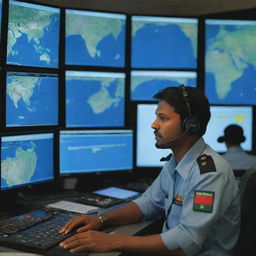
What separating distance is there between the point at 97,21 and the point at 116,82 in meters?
0.38

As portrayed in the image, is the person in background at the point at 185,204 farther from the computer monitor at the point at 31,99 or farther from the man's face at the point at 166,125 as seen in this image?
the computer monitor at the point at 31,99

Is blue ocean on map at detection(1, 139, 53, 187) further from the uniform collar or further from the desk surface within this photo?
the uniform collar

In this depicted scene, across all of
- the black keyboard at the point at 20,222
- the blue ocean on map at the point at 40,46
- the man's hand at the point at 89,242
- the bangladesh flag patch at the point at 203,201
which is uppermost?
the blue ocean on map at the point at 40,46

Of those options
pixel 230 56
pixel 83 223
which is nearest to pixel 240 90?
pixel 230 56

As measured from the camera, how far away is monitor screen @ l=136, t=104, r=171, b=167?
2848mm

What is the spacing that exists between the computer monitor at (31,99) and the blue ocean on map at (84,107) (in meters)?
0.13

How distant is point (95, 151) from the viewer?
8.68 ft

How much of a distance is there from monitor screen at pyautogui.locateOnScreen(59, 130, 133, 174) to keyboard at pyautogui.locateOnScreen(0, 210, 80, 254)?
1.90 feet

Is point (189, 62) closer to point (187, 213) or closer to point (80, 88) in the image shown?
point (80, 88)

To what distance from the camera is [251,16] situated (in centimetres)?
322

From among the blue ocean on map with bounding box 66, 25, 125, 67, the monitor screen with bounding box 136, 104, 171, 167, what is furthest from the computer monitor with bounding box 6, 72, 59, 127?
the monitor screen with bounding box 136, 104, 171, 167

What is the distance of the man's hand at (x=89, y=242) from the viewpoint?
1638 mm

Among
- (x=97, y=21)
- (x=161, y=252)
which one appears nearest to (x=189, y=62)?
(x=97, y=21)

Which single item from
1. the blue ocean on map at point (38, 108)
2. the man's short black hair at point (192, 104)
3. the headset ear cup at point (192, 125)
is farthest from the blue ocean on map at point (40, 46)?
the headset ear cup at point (192, 125)
